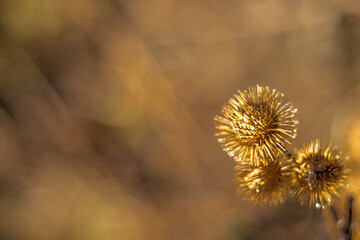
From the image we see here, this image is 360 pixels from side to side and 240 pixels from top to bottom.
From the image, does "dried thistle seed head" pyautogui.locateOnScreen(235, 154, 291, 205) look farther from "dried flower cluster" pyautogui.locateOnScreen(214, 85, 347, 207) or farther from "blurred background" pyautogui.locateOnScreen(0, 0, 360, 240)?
"blurred background" pyautogui.locateOnScreen(0, 0, 360, 240)

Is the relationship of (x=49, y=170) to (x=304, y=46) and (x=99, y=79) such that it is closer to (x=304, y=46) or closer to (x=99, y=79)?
(x=99, y=79)

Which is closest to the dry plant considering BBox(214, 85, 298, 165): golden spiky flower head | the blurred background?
BBox(214, 85, 298, 165): golden spiky flower head

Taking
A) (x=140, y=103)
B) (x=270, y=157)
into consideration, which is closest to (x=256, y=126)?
(x=270, y=157)

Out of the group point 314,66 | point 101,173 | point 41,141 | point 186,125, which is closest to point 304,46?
point 314,66

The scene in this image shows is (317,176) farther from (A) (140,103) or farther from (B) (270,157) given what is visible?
(A) (140,103)

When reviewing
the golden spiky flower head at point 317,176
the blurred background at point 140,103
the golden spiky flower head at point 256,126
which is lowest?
the golden spiky flower head at point 317,176

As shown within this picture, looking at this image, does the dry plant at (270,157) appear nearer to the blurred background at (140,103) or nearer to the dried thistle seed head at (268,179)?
the dried thistle seed head at (268,179)

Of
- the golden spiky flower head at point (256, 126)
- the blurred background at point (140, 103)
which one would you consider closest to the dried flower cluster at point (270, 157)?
the golden spiky flower head at point (256, 126)
